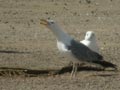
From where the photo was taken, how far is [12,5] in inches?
984

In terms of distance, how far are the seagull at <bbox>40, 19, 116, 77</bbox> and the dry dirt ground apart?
31 centimetres

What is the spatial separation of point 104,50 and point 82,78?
3.30 meters

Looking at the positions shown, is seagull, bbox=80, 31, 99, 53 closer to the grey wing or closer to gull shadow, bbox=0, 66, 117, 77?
gull shadow, bbox=0, 66, 117, 77

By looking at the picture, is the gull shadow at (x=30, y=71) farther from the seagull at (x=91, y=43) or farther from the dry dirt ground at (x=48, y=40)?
the seagull at (x=91, y=43)

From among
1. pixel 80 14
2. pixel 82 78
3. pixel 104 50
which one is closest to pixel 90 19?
pixel 80 14

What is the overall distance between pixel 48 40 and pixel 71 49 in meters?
4.97

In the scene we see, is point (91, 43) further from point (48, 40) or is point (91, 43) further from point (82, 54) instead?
point (48, 40)

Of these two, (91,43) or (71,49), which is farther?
(91,43)

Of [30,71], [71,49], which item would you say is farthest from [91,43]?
[71,49]

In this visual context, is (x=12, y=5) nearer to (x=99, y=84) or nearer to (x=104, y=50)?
(x=104, y=50)

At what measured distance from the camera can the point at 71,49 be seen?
1142 centimetres

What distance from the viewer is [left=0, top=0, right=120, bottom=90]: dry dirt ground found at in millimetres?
11188

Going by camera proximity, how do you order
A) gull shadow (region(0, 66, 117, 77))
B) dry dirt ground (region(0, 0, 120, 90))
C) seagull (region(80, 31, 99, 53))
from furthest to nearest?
1. seagull (region(80, 31, 99, 53))
2. gull shadow (region(0, 66, 117, 77))
3. dry dirt ground (region(0, 0, 120, 90))

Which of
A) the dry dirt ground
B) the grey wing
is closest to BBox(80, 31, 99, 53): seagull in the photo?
the dry dirt ground
